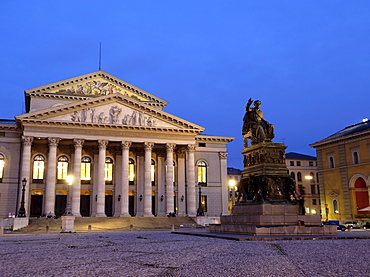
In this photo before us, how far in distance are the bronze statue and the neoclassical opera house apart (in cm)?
2678

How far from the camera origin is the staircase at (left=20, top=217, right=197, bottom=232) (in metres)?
40.0

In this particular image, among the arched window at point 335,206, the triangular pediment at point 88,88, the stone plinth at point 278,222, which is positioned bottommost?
the stone plinth at point 278,222

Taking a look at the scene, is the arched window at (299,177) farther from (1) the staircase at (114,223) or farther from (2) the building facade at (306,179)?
(1) the staircase at (114,223)

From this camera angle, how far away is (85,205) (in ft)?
166

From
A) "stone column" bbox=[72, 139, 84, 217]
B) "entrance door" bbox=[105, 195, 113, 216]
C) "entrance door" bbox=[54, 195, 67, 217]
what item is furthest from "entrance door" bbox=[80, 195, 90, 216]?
"stone column" bbox=[72, 139, 84, 217]

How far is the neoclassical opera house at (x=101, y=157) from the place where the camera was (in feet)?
149

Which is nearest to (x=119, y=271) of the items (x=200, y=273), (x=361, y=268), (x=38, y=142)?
(x=200, y=273)

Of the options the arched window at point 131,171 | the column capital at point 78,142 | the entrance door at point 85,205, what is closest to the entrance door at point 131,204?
the arched window at point 131,171

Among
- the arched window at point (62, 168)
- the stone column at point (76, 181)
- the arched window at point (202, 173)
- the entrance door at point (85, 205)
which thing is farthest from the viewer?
the arched window at point (202, 173)

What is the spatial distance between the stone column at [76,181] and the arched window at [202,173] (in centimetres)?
1742

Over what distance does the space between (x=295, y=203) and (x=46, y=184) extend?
3445 cm

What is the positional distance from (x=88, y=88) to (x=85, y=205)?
51.3ft

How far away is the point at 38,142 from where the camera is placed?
48.3m

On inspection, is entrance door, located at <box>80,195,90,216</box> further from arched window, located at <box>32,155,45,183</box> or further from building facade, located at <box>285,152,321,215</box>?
building facade, located at <box>285,152,321,215</box>
